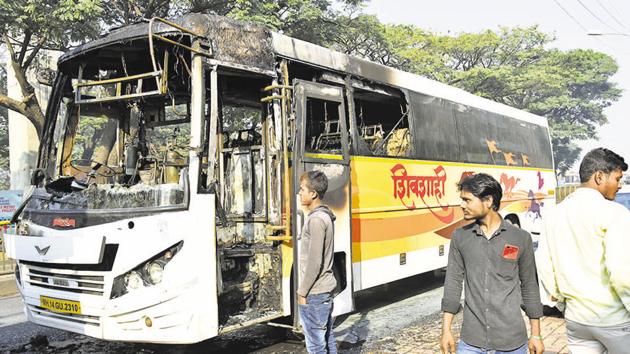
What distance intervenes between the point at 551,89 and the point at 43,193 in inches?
1478

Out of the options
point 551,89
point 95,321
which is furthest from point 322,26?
point 551,89

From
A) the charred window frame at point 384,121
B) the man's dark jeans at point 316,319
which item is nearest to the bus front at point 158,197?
the man's dark jeans at point 316,319

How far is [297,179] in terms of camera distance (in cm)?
545

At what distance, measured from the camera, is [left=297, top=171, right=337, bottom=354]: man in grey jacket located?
400 cm

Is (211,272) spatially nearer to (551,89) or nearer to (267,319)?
(267,319)

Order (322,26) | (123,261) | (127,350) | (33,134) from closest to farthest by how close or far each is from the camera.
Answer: (123,261) → (127,350) → (322,26) → (33,134)

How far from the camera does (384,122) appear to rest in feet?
25.7

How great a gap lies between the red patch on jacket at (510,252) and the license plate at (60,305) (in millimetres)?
3631

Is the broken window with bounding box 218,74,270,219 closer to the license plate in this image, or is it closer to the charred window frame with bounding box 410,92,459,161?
the license plate

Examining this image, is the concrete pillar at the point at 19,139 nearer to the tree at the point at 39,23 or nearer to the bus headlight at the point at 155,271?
the tree at the point at 39,23

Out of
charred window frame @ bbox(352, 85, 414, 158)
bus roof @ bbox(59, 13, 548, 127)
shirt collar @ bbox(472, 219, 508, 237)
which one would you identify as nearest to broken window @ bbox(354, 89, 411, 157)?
charred window frame @ bbox(352, 85, 414, 158)

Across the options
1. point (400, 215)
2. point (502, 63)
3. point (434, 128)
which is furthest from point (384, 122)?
point (502, 63)

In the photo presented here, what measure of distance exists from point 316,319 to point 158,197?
1779 millimetres

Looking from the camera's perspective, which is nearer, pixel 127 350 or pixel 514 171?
pixel 127 350
